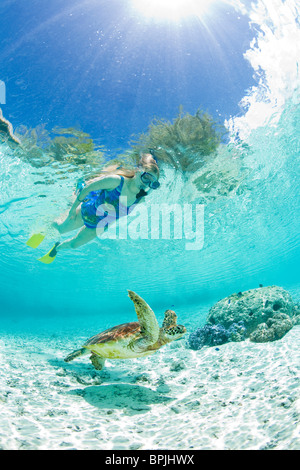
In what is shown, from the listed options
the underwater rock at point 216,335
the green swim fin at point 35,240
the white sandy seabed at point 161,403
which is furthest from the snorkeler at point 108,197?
the underwater rock at point 216,335

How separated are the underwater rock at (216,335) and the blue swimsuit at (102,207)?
5.38 metres

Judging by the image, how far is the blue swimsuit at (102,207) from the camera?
8.15 meters

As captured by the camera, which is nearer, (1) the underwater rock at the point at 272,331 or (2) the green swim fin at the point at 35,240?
(1) the underwater rock at the point at 272,331

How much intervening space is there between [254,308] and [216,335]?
1.88 metres

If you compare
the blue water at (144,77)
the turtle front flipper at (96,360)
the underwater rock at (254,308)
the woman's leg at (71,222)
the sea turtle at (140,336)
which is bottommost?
the turtle front flipper at (96,360)

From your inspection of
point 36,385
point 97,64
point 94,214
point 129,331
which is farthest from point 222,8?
point 36,385

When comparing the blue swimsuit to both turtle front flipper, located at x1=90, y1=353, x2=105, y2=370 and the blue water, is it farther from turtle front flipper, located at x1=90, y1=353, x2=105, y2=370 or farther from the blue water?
turtle front flipper, located at x1=90, y1=353, x2=105, y2=370

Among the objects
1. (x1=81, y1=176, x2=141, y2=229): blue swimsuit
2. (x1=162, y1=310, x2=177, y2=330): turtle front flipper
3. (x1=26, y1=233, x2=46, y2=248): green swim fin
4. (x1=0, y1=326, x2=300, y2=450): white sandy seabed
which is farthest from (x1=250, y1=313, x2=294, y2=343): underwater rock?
(x1=26, y1=233, x2=46, y2=248): green swim fin

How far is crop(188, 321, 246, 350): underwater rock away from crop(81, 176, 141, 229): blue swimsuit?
5.38 meters

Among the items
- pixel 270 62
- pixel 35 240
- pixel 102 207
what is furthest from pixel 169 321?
pixel 270 62

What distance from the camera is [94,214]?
8297mm

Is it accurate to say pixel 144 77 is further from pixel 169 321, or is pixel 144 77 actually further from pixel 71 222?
pixel 169 321

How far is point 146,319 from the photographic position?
3.77 metres

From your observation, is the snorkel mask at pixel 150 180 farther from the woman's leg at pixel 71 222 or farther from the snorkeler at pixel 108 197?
the woman's leg at pixel 71 222
